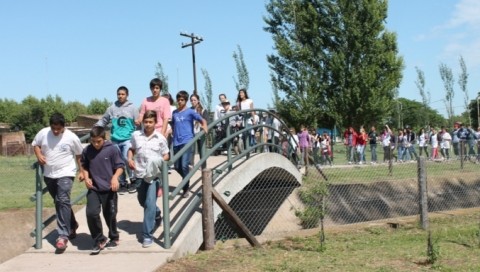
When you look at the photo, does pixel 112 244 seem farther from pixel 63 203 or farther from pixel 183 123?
pixel 183 123

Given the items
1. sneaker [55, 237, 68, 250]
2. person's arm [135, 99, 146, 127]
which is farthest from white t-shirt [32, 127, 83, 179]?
person's arm [135, 99, 146, 127]

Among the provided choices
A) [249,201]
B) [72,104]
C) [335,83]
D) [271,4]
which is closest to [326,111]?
[335,83]

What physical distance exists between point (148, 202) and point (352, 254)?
2900 mm

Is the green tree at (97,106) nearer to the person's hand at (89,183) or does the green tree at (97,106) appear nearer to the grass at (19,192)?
the grass at (19,192)

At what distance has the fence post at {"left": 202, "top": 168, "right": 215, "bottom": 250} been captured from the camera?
7102 mm

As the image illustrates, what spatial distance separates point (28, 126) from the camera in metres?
59.0

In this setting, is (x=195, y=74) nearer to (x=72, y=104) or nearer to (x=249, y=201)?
(x=249, y=201)

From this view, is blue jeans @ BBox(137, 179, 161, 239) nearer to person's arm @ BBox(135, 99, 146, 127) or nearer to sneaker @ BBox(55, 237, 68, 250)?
sneaker @ BBox(55, 237, 68, 250)

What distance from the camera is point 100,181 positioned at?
20.6ft

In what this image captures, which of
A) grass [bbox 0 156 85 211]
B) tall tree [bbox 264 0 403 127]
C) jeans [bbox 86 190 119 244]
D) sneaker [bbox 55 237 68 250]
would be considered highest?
tall tree [bbox 264 0 403 127]

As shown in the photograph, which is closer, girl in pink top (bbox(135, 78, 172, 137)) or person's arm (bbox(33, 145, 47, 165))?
person's arm (bbox(33, 145, 47, 165))

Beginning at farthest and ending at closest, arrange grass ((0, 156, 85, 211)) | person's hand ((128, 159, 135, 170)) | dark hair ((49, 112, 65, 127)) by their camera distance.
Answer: grass ((0, 156, 85, 211)), person's hand ((128, 159, 135, 170)), dark hair ((49, 112, 65, 127))

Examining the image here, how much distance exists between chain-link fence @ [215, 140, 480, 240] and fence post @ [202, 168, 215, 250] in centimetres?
275

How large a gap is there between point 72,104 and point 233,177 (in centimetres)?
6459
